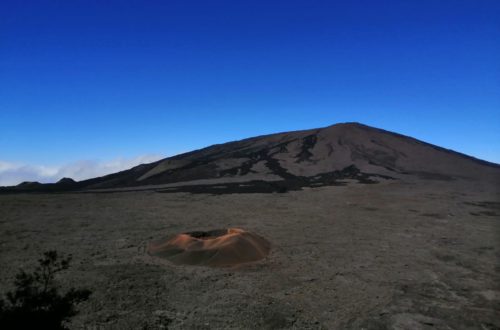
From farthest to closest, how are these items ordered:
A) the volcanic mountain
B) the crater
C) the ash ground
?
the volcanic mountain
the crater
the ash ground

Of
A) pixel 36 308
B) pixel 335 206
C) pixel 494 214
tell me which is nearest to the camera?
pixel 36 308

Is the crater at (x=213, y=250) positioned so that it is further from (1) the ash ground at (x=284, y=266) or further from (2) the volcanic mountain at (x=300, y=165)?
(2) the volcanic mountain at (x=300, y=165)

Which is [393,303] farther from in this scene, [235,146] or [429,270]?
[235,146]

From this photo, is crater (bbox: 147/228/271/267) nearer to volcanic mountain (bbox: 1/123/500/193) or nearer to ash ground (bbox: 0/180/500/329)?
ash ground (bbox: 0/180/500/329)

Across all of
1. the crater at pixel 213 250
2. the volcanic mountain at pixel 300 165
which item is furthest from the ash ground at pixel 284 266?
the volcanic mountain at pixel 300 165

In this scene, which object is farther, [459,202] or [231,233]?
[459,202]

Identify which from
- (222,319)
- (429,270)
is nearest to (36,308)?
(222,319)

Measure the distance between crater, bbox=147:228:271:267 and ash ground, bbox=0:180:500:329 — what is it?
0.39 metres

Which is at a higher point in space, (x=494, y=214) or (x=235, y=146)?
(x=235, y=146)

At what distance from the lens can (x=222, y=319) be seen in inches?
309

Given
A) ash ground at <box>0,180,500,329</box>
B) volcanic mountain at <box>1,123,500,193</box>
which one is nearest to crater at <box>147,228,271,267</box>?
ash ground at <box>0,180,500,329</box>

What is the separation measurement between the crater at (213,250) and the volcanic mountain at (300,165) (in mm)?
16499

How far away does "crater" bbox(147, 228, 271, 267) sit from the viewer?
1160 cm

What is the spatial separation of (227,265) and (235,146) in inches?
1665
